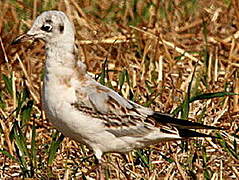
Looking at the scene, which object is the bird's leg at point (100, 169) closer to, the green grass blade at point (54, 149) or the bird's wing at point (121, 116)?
the bird's wing at point (121, 116)

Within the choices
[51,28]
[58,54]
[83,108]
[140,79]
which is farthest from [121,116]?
[140,79]

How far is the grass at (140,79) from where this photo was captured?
450 cm

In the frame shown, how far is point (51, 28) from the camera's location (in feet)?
13.3

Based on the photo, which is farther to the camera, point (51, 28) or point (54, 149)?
point (54, 149)

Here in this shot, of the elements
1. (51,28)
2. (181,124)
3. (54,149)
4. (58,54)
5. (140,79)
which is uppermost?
(51,28)

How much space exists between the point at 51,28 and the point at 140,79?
5.82ft

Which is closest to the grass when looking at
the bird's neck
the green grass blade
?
the green grass blade

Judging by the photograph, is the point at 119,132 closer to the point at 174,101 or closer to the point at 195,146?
the point at 195,146

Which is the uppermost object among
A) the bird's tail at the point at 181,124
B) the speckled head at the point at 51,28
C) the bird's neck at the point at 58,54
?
the speckled head at the point at 51,28

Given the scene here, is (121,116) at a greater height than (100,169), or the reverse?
(121,116)

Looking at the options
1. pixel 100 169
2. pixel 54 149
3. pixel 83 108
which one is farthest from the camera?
pixel 54 149

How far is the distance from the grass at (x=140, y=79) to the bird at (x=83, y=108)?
184 mm

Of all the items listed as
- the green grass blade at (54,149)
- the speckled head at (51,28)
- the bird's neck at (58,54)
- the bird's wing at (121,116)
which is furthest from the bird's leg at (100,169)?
the speckled head at (51,28)

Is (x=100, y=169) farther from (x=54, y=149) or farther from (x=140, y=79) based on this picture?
(x=140, y=79)
